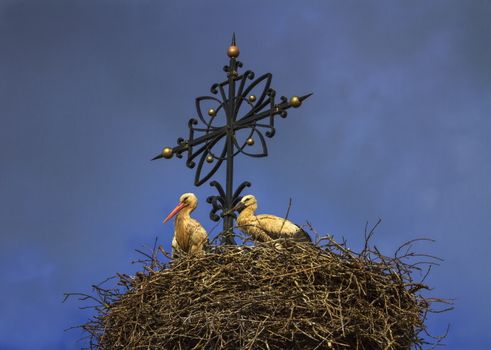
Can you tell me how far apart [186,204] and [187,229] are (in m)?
0.26

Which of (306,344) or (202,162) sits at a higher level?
(202,162)

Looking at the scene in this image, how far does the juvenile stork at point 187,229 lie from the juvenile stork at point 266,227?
0.98 feet

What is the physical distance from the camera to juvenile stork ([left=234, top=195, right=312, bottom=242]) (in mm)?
7289

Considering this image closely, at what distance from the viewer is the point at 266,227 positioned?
7.35 meters

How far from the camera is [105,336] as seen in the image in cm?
678

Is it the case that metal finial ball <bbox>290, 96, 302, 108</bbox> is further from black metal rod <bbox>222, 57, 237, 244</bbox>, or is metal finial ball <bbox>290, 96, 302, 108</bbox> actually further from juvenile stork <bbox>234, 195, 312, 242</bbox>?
juvenile stork <bbox>234, 195, 312, 242</bbox>

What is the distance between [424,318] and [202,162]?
191cm

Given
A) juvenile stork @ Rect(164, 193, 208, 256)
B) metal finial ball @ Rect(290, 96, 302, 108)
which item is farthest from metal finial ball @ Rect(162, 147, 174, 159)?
metal finial ball @ Rect(290, 96, 302, 108)

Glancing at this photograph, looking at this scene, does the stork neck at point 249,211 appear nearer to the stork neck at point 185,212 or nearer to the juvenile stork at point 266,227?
the juvenile stork at point 266,227

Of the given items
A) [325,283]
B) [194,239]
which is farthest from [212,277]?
[194,239]

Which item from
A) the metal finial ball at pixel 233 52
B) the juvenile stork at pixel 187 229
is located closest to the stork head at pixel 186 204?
the juvenile stork at pixel 187 229

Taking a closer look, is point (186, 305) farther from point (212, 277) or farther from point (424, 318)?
point (424, 318)

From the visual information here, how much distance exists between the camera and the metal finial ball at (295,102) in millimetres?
7152

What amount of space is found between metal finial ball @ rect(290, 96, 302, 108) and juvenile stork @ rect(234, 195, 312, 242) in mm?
735
